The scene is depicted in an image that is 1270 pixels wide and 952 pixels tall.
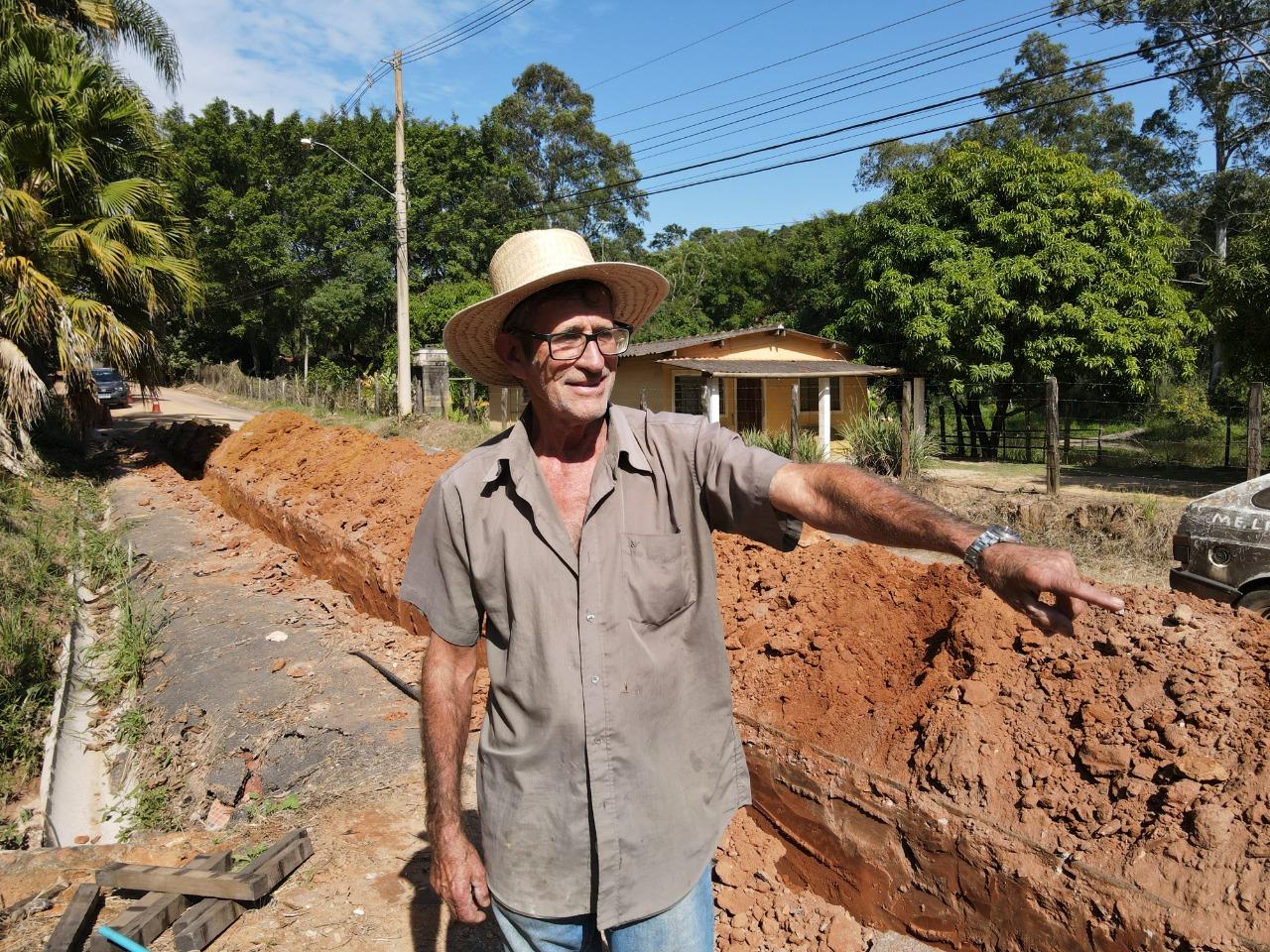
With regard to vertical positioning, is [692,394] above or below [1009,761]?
above

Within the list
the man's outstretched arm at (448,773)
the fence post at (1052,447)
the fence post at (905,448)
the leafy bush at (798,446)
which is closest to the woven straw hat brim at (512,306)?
the man's outstretched arm at (448,773)

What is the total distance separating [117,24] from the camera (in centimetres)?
1772

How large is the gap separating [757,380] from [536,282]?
2108cm

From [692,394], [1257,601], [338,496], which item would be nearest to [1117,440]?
[692,394]

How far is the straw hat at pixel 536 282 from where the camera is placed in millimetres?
2043

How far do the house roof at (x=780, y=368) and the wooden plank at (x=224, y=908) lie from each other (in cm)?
1625

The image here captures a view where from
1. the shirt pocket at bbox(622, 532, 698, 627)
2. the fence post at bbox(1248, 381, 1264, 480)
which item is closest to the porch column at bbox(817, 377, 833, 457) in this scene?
the fence post at bbox(1248, 381, 1264, 480)

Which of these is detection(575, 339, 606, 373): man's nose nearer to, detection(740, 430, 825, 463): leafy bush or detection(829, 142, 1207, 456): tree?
detection(740, 430, 825, 463): leafy bush

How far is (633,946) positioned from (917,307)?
65.8 feet

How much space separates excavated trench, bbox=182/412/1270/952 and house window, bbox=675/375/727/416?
17908mm

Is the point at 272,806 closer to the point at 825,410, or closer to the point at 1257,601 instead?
the point at 1257,601

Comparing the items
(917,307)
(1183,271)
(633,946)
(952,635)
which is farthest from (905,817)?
(1183,271)

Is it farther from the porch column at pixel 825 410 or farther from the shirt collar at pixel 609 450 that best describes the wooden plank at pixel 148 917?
the porch column at pixel 825 410

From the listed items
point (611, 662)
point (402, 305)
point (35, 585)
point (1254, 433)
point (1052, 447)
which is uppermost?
point (402, 305)
